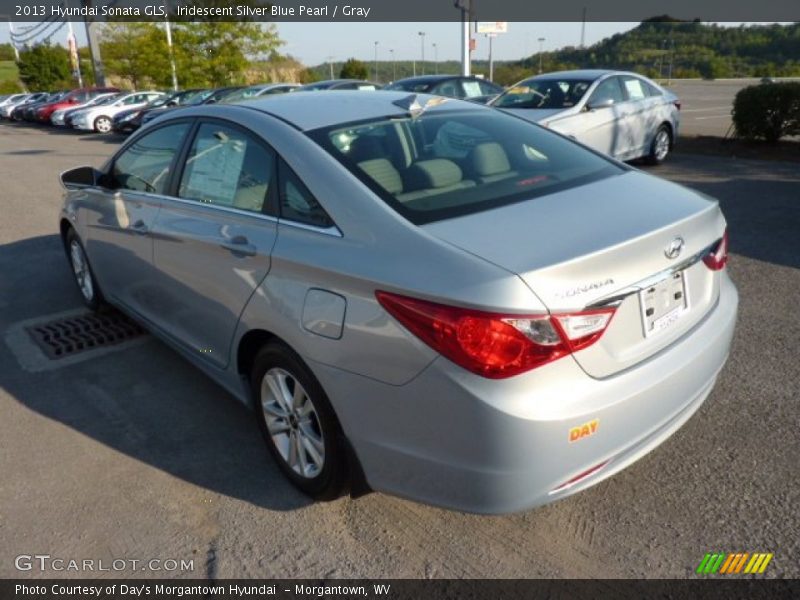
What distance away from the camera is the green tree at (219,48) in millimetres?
29781

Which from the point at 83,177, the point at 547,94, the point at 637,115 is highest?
the point at 547,94

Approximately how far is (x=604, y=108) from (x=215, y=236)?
8.01 m

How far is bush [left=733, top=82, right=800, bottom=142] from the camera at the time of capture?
11.4m

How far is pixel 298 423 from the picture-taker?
277cm

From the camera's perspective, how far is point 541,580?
237 cm

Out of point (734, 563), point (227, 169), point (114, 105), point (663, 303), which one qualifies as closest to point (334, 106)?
point (227, 169)

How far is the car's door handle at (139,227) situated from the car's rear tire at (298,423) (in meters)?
1.31

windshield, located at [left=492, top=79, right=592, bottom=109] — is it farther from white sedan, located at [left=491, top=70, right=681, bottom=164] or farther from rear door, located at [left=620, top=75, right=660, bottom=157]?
rear door, located at [left=620, top=75, right=660, bottom=157]

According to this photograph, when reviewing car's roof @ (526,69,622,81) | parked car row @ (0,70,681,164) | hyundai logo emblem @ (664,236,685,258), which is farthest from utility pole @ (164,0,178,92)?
hyundai logo emblem @ (664,236,685,258)

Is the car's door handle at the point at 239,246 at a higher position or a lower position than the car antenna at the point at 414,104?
lower

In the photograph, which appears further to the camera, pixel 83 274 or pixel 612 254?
pixel 83 274

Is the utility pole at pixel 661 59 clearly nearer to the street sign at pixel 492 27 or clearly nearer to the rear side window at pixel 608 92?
the street sign at pixel 492 27
